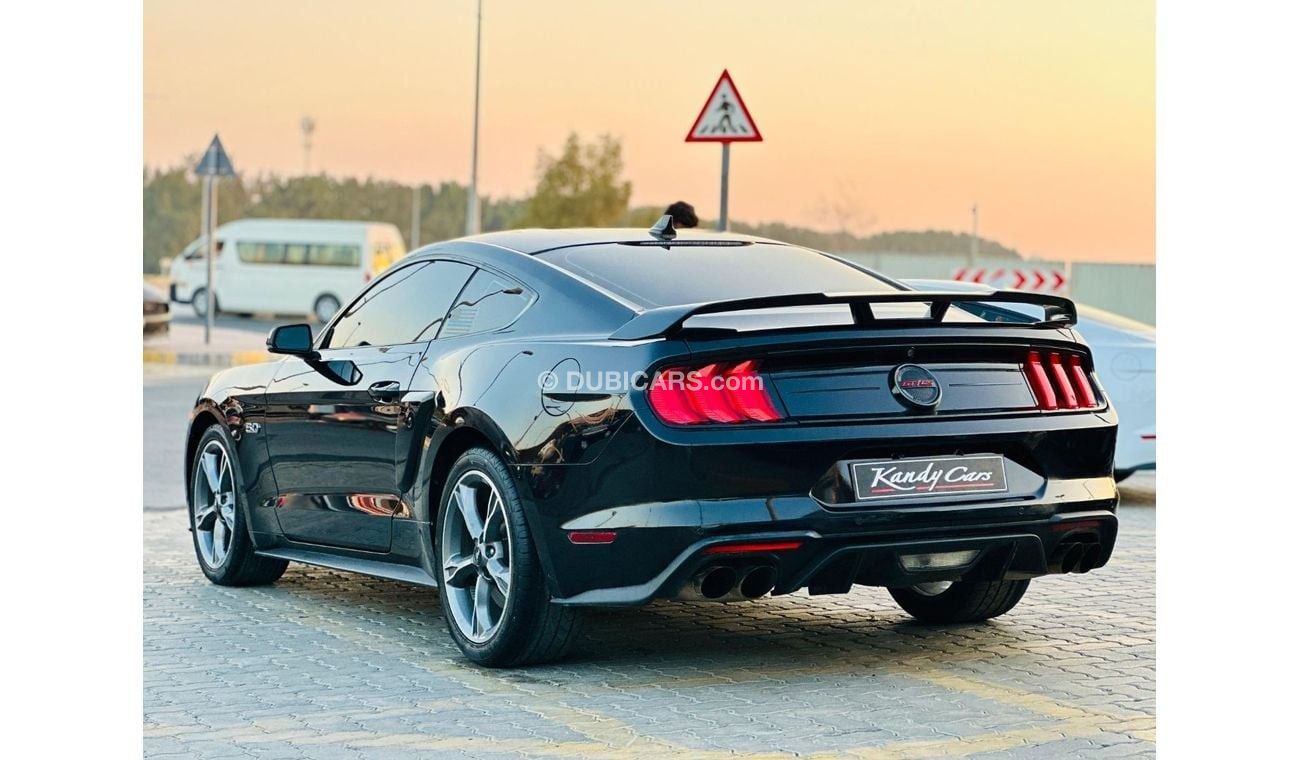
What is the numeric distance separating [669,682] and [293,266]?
4226 cm

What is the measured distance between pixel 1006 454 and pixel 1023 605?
187cm

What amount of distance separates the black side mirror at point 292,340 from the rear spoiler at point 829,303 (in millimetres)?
1950

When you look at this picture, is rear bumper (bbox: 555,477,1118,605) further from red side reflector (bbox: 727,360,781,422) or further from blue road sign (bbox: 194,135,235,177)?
blue road sign (bbox: 194,135,235,177)

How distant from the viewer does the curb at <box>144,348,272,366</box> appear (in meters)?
27.3

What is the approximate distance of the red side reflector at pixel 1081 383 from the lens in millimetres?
6109

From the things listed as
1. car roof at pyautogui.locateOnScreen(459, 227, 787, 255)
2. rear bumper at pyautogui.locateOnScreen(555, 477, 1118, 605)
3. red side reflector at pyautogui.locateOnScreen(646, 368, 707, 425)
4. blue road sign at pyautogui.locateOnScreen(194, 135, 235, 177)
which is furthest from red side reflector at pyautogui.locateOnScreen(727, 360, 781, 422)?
blue road sign at pyautogui.locateOnScreen(194, 135, 235, 177)

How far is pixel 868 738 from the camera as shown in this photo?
505 cm

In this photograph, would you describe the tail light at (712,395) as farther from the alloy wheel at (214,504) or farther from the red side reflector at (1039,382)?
the alloy wheel at (214,504)

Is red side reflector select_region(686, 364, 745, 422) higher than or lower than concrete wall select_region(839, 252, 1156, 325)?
lower

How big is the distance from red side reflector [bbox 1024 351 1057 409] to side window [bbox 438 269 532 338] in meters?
1.67

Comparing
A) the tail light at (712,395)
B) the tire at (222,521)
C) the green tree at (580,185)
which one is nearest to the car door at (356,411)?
the tire at (222,521)

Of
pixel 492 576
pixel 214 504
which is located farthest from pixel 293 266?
pixel 492 576

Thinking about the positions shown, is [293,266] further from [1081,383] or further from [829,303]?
[829,303]
